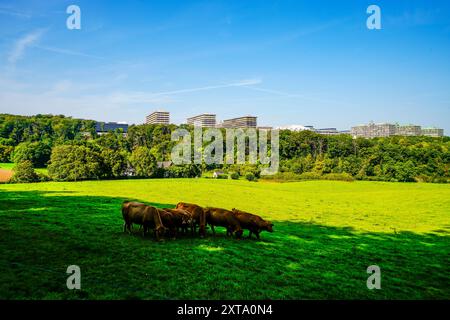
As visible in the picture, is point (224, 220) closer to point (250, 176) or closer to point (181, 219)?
point (181, 219)

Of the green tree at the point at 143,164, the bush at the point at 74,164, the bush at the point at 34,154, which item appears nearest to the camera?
the bush at the point at 74,164

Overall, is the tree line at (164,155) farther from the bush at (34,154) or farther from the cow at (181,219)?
the cow at (181,219)

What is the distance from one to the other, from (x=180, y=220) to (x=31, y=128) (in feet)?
395

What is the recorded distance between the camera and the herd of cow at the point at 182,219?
1455cm

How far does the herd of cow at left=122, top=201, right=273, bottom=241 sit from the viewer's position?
1455cm

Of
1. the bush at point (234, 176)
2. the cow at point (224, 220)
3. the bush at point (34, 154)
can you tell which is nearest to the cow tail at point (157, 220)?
the cow at point (224, 220)

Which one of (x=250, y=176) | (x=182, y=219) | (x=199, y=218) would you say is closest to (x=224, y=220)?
(x=199, y=218)

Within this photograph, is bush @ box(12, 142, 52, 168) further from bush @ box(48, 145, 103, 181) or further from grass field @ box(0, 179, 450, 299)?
grass field @ box(0, 179, 450, 299)

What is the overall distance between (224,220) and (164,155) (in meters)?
105

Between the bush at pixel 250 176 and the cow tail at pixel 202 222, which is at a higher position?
the cow tail at pixel 202 222

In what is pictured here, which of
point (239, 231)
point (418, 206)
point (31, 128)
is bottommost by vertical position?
point (418, 206)
